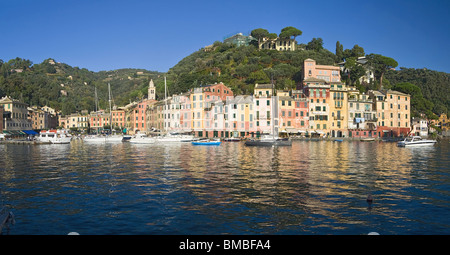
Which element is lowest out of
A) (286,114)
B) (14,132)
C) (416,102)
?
(14,132)

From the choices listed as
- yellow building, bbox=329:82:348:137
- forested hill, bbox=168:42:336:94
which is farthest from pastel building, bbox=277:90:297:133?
forested hill, bbox=168:42:336:94

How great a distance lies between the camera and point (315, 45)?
145750mm

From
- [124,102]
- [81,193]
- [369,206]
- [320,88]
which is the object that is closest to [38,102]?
[124,102]

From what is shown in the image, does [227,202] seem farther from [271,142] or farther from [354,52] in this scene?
[354,52]

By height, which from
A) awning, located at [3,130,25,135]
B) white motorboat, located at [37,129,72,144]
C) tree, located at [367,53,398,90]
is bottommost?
white motorboat, located at [37,129,72,144]

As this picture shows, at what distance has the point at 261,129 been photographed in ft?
290

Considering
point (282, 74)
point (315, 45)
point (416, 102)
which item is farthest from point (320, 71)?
point (315, 45)

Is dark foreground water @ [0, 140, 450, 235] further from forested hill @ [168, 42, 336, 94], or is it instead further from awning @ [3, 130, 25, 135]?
awning @ [3, 130, 25, 135]

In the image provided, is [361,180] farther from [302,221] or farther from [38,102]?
[38,102]

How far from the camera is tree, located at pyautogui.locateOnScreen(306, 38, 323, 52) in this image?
14475 centimetres

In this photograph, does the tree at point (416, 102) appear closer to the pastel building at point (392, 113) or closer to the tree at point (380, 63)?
the tree at point (380, 63)

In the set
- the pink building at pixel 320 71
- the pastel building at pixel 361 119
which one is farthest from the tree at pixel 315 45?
the pastel building at pixel 361 119
